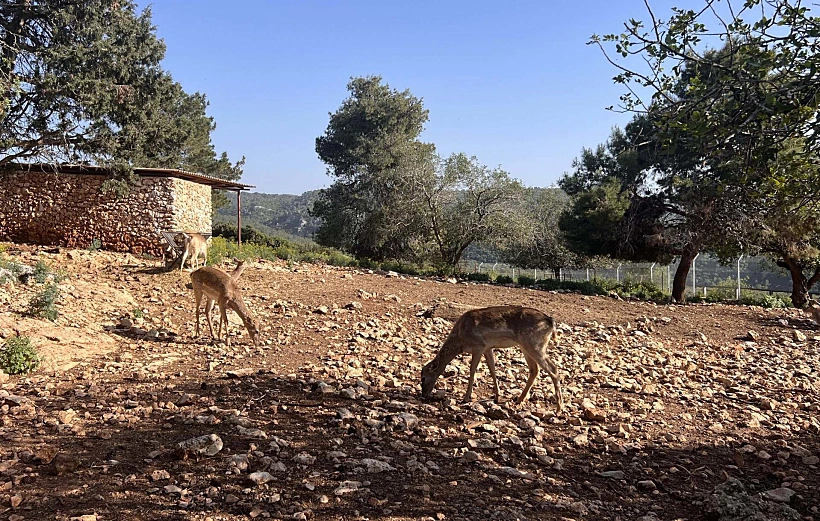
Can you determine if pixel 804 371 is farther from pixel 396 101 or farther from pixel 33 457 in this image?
pixel 396 101

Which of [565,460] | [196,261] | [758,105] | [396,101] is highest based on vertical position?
[396,101]

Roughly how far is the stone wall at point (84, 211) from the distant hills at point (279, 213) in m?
60.0

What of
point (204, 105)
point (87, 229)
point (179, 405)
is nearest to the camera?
point (179, 405)

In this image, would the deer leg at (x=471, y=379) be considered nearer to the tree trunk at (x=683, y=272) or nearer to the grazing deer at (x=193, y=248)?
the grazing deer at (x=193, y=248)

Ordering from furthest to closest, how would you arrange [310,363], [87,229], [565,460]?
[87,229]
[310,363]
[565,460]

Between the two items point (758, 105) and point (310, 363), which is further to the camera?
point (310, 363)

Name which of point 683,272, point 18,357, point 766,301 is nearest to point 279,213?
point 683,272

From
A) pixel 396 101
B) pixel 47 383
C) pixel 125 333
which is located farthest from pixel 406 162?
pixel 47 383

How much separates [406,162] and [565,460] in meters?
33.1

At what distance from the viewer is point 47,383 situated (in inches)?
293

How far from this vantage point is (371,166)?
42.2 m

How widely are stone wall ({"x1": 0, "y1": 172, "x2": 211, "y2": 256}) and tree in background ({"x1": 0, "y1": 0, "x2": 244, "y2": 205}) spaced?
0.78m

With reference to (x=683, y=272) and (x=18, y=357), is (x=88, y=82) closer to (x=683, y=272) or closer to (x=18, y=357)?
(x=18, y=357)

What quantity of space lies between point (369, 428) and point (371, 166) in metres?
37.3
